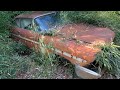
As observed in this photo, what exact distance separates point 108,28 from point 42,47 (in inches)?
69.2

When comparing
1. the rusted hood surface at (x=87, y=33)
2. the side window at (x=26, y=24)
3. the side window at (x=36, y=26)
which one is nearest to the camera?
the rusted hood surface at (x=87, y=33)

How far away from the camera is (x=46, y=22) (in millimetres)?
5637

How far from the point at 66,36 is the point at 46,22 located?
932 mm

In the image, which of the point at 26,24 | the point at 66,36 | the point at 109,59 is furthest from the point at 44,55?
the point at 26,24

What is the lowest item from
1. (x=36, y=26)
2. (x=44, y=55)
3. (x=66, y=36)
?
(x=44, y=55)

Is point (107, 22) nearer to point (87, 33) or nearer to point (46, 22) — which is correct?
point (87, 33)

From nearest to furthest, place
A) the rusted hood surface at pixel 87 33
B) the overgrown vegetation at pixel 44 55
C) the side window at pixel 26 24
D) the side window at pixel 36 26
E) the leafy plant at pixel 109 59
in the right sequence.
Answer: the leafy plant at pixel 109 59 < the overgrown vegetation at pixel 44 55 < the rusted hood surface at pixel 87 33 < the side window at pixel 36 26 < the side window at pixel 26 24

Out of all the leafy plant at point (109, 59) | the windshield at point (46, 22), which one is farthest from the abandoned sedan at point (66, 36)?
the leafy plant at point (109, 59)

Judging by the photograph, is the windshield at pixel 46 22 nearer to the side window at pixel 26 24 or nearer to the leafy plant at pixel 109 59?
the side window at pixel 26 24

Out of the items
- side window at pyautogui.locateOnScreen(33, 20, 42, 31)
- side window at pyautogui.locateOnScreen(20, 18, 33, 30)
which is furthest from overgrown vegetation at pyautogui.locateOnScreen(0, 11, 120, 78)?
side window at pyautogui.locateOnScreen(33, 20, 42, 31)

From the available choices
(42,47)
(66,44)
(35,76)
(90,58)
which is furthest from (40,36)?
(90,58)

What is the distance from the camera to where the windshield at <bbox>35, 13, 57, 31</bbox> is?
18.0 feet

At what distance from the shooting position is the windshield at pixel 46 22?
18.0 ft

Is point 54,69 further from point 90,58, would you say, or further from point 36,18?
point 36,18
